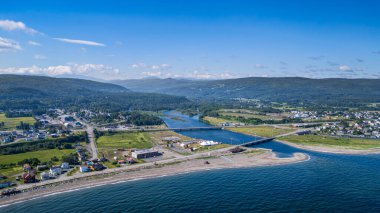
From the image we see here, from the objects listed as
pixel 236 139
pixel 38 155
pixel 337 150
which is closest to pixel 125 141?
pixel 38 155

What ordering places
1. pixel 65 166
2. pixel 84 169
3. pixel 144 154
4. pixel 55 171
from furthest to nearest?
pixel 144 154 → pixel 65 166 → pixel 84 169 → pixel 55 171

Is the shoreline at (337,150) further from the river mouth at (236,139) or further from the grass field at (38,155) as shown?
the grass field at (38,155)

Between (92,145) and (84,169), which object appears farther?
(92,145)

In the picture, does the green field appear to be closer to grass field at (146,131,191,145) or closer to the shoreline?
grass field at (146,131,191,145)

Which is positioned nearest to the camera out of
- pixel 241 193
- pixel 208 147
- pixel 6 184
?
pixel 241 193

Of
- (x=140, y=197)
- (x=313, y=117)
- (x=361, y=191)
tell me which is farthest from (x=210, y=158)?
(x=313, y=117)

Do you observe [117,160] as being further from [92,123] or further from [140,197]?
[92,123]

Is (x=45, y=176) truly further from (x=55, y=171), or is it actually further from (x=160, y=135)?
(x=160, y=135)

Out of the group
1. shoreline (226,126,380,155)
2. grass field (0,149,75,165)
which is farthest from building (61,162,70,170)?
shoreline (226,126,380,155)
